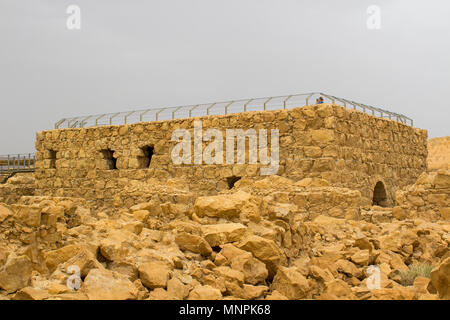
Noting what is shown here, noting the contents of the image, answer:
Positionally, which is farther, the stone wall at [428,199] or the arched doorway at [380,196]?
the arched doorway at [380,196]

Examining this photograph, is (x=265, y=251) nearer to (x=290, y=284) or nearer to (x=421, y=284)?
(x=290, y=284)

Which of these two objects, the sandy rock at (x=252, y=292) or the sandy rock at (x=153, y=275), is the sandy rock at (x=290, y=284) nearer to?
the sandy rock at (x=252, y=292)

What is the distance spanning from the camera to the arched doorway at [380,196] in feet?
50.3

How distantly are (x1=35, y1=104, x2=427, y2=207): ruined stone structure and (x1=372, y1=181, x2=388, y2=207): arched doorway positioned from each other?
0.10 feet

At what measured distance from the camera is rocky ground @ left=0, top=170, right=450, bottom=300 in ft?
16.4

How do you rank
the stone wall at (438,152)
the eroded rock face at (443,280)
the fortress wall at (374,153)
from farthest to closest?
1. the stone wall at (438,152)
2. the fortress wall at (374,153)
3. the eroded rock face at (443,280)

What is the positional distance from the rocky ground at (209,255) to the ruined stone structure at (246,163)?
419 centimetres

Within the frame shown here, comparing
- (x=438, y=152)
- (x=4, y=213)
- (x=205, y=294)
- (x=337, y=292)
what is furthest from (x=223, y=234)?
(x=438, y=152)

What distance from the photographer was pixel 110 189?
55.4 ft

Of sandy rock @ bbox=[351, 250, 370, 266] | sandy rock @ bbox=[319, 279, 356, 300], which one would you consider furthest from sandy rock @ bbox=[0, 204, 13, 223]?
sandy rock @ bbox=[351, 250, 370, 266]

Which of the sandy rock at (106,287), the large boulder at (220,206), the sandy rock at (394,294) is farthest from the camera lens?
the large boulder at (220,206)

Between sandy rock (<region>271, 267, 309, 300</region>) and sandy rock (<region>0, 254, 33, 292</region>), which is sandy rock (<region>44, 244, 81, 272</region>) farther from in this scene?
sandy rock (<region>271, 267, 309, 300</region>)

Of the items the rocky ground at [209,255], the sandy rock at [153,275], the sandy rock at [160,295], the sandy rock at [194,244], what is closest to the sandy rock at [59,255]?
the rocky ground at [209,255]

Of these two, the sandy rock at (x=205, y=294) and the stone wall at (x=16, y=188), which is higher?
the stone wall at (x=16, y=188)
